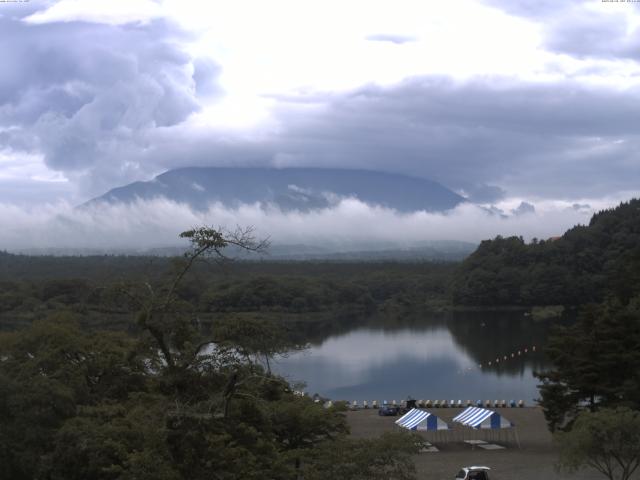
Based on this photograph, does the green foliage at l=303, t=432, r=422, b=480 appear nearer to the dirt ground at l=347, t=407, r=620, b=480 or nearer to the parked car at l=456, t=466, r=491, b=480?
the parked car at l=456, t=466, r=491, b=480

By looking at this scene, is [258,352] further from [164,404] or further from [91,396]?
[91,396]

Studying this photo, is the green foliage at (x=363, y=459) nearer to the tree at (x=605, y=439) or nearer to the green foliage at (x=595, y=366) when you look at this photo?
the tree at (x=605, y=439)

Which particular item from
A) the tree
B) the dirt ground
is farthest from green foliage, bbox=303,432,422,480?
the dirt ground

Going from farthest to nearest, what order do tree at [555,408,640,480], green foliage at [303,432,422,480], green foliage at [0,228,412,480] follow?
tree at [555,408,640,480], green foliage at [303,432,422,480], green foliage at [0,228,412,480]

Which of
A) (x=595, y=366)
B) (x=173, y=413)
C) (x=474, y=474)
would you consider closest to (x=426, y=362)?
(x=595, y=366)

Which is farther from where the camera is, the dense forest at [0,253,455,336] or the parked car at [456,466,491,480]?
the dense forest at [0,253,455,336]

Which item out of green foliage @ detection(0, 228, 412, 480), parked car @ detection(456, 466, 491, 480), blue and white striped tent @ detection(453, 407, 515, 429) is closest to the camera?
green foliage @ detection(0, 228, 412, 480)

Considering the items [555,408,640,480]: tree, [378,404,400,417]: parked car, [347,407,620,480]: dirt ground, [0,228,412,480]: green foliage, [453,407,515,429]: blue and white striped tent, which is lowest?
[378,404,400,417]: parked car

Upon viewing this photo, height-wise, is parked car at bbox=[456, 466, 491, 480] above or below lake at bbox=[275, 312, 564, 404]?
above
